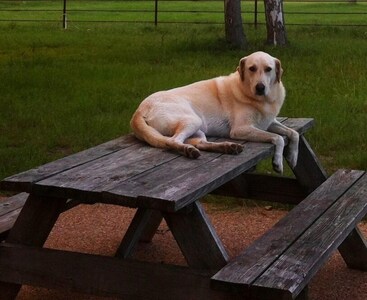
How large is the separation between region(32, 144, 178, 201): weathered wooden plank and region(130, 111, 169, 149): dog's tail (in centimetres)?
4

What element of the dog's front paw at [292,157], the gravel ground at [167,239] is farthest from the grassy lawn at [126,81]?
the dog's front paw at [292,157]

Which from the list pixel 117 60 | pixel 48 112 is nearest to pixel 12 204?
pixel 48 112

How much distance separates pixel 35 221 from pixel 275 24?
1451cm

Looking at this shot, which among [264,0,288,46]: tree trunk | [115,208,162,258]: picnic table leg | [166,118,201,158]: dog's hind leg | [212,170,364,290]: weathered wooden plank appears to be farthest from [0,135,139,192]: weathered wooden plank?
[264,0,288,46]: tree trunk

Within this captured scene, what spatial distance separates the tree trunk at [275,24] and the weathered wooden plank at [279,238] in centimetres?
1259

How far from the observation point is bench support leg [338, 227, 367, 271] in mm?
5562

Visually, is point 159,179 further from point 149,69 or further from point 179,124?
point 149,69

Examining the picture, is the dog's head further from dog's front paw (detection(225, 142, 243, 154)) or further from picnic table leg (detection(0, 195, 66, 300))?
picnic table leg (detection(0, 195, 66, 300))

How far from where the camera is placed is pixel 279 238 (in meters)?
4.29

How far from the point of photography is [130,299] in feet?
13.4

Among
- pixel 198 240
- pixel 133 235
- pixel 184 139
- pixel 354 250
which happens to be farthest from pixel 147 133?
pixel 354 250

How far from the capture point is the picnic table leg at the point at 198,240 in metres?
3.95

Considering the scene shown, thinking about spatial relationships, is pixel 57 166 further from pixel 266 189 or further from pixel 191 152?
pixel 266 189

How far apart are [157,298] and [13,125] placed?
20.1 ft
